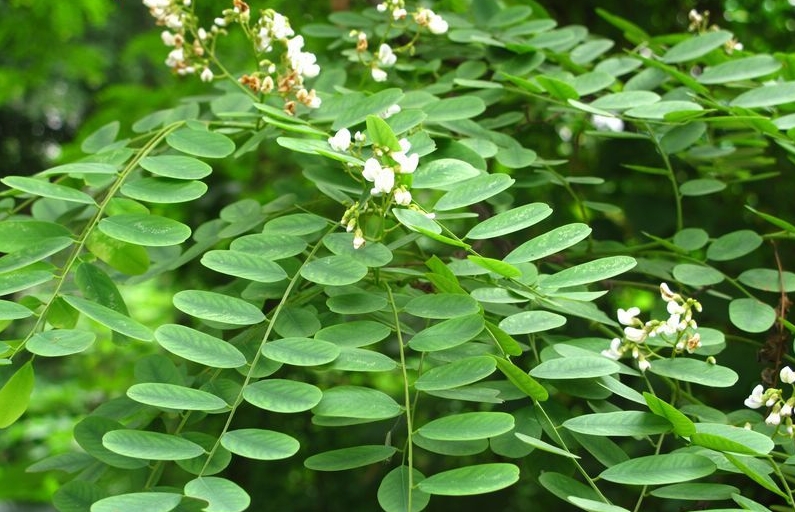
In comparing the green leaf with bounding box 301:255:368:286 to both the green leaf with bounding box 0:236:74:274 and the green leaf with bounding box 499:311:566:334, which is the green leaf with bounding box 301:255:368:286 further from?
the green leaf with bounding box 0:236:74:274

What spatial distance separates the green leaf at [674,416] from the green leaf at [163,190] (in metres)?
0.48

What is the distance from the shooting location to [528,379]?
0.77 metres

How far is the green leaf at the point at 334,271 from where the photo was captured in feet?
2.63

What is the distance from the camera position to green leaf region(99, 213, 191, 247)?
2.75 ft

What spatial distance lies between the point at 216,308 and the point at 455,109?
16.4 inches

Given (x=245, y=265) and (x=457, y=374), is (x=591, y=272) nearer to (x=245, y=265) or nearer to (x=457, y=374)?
(x=457, y=374)

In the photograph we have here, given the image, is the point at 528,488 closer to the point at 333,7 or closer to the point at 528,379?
the point at 333,7

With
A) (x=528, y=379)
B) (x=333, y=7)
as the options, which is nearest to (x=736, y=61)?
(x=528, y=379)

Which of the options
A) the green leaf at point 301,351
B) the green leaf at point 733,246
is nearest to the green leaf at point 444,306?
the green leaf at point 301,351

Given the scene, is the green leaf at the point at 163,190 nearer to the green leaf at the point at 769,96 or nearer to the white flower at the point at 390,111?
the white flower at the point at 390,111

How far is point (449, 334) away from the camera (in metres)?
0.80

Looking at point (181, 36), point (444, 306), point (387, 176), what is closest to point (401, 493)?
point (444, 306)

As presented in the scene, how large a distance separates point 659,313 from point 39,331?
2.33ft

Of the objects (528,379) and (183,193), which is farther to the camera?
(183,193)
